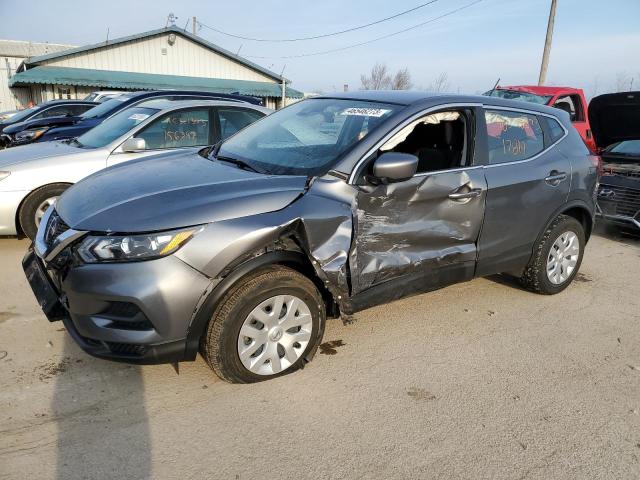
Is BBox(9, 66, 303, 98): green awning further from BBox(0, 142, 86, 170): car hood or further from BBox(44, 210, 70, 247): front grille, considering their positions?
BBox(44, 210, 70, 247): front grille

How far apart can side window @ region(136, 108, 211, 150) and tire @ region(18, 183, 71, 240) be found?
1.06 m

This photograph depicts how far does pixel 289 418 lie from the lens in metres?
2.67

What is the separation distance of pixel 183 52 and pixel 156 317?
2786 cm

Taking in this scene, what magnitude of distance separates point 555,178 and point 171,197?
3.13 meters

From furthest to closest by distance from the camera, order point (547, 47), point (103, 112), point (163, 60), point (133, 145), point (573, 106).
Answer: point (163, 60)
point (547, 47)
point (573, 106)
point (103, 112)
point (133, 145)

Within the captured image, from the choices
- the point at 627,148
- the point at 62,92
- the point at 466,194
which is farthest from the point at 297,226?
the point at 62,92

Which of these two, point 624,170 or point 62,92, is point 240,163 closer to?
point 624,170

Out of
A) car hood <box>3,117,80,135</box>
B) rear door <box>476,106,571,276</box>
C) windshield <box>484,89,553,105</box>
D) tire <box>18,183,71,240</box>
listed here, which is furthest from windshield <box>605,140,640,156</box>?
car hood <box>3,117,80,135</box>

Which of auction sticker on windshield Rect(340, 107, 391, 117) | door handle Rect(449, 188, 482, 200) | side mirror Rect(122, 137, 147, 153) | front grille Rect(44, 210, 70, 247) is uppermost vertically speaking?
auction sticker on windshield Rect(340, 107, 391, 117)

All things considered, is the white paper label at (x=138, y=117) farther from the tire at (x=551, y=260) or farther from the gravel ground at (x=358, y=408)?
the tire at (x=551, y=260)

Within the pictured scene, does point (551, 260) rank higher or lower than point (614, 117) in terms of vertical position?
lower

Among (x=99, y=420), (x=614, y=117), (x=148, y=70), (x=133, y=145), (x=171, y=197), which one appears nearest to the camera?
(x=99, y=420)

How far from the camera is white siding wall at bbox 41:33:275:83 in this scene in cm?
2497

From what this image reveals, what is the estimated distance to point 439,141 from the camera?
3.81 meters
